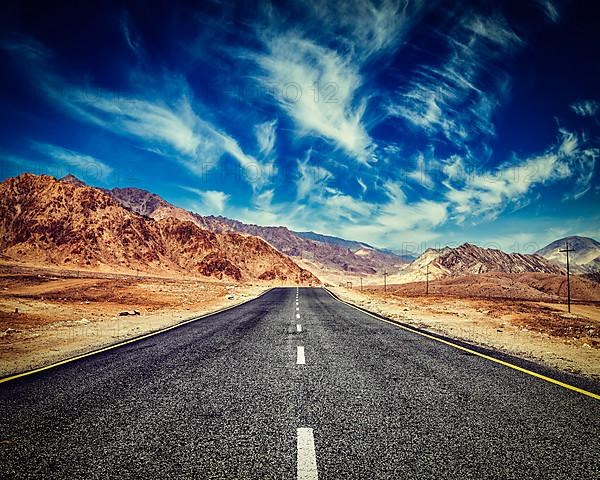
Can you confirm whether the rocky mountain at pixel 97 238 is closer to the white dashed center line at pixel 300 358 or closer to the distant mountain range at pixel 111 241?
the distant mountain range at pixel 111 241

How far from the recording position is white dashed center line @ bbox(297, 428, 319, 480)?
9.41 ft

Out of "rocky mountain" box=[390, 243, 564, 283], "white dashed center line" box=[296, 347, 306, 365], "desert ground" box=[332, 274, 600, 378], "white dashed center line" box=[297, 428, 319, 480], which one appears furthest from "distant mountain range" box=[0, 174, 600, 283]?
"white dashed center line" box=[297, 428, 319, 480]

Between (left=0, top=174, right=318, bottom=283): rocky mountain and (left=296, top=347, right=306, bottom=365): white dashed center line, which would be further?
(left=0, top=174, right=318, bottom=283): rocky mountain

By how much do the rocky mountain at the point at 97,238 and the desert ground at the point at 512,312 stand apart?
141ft

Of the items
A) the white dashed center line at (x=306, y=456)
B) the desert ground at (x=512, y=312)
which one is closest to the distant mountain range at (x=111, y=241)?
the desert ground at (x=512, y=312)

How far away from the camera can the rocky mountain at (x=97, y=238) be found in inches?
3031

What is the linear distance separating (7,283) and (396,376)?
45.9m

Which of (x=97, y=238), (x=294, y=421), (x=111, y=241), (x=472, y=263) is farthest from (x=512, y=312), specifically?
(x=472, y=263)

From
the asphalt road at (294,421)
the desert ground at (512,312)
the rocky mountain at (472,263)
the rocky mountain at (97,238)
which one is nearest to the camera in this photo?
the asphalt road at (294,421)

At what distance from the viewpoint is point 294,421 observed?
13.1 feet

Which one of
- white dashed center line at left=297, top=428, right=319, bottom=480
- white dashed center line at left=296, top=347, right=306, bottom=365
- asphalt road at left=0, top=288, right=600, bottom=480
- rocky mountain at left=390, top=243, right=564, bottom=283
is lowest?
white dashed center line at left=296, top=347, right=306, bottom=365

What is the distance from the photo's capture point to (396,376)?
5945 mm

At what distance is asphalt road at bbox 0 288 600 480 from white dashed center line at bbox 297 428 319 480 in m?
0.02

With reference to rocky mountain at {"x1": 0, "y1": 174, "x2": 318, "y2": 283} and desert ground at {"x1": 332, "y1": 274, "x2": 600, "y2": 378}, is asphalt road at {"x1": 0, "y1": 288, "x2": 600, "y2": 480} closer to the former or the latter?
desert ground at {"x1": 332, "y1": 274, "x2": 600, "y2": 378}
